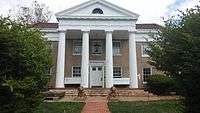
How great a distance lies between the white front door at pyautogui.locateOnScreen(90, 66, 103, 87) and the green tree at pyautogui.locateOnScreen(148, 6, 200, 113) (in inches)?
1058

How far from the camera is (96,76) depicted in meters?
40.0

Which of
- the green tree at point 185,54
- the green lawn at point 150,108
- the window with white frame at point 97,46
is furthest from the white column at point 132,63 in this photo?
the green tree at point 185,54

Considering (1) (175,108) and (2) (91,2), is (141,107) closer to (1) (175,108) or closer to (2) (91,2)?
(1) (175,108)

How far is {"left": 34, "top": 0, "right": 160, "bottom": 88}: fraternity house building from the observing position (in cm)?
3616

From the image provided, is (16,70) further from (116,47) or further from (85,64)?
(116,47)

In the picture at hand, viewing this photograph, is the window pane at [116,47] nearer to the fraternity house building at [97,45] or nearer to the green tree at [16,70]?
the fraternity house building at [97,45]

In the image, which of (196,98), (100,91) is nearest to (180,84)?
(196,98)

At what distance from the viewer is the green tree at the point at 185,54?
10.9m

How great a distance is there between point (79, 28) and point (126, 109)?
19205 mm

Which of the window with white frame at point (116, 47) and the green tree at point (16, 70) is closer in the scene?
the green tree at point (16, 70)

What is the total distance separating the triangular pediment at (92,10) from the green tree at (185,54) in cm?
2456

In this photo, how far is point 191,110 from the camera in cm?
1153

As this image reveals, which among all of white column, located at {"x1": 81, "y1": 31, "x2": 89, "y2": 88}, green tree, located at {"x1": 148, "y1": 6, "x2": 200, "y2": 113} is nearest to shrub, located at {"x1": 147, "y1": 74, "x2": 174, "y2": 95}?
white column, located at {"x1": 81, "y1": 31, "x2": 89, "y2": 88}

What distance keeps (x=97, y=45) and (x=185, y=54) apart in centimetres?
3025
